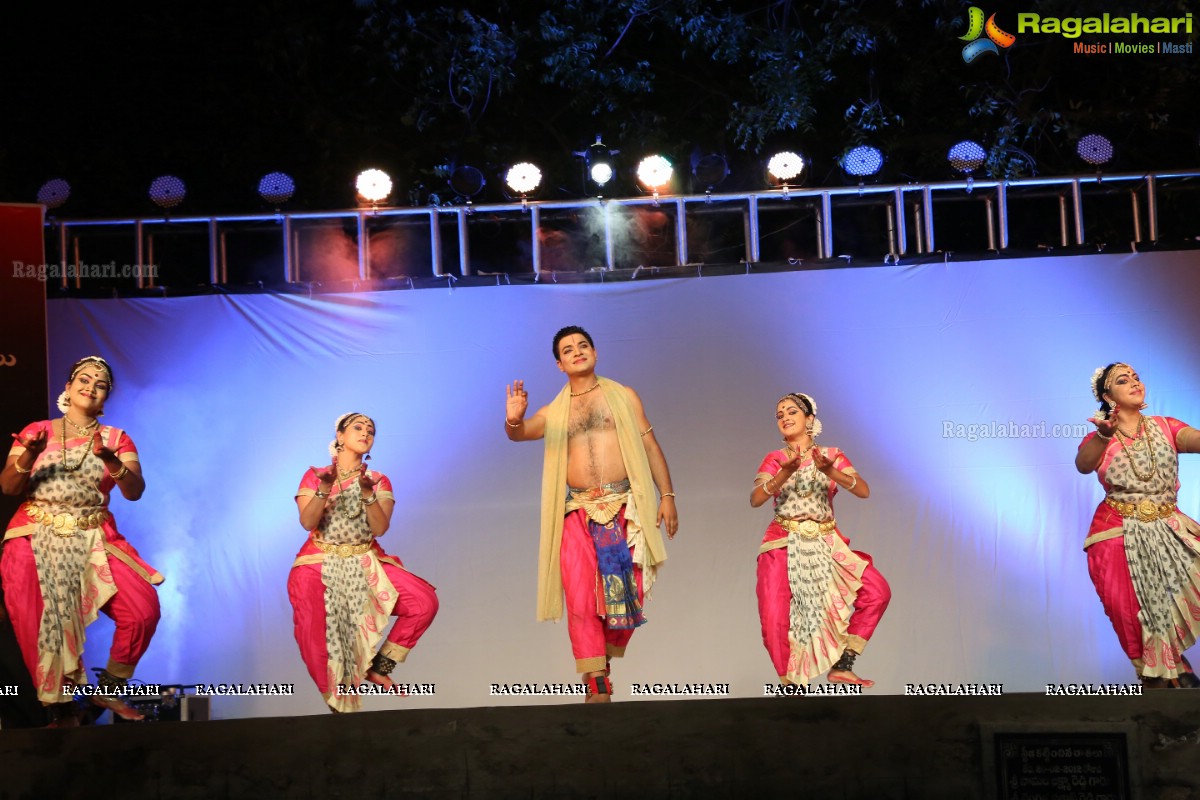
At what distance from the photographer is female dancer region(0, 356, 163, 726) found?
19.4 ft

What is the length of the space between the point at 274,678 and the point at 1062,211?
4.98 m

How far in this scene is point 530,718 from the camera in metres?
4.96

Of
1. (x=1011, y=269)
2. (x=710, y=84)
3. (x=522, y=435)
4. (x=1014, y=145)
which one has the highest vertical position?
(x=710, y=84)

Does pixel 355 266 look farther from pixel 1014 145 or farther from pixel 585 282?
pixel 1014 145

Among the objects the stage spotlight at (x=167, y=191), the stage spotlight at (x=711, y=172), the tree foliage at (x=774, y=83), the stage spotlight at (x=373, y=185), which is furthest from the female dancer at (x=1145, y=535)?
the stage spotlight at (x=167, y=191)

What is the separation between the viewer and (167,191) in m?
7.46

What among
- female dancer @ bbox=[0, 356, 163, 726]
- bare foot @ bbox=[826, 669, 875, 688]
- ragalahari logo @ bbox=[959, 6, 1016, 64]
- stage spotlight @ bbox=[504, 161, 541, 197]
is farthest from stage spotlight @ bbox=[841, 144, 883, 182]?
female dancer @ bbox=[0, 356, 163, 726]

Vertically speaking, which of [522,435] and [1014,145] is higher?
[1014,145]

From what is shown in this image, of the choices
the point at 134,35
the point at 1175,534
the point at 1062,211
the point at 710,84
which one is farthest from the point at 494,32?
the point at 1175,534

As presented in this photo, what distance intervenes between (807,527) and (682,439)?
3.92ft

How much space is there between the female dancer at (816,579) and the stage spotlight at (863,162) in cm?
182

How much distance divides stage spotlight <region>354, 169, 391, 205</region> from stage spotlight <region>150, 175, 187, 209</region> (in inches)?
37.6

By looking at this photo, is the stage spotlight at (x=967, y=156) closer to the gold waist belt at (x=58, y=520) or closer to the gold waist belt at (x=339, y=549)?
the gold waist belt at (x=339, y=549)

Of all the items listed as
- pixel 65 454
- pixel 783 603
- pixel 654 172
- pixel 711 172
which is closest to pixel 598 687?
pixel 783 603
